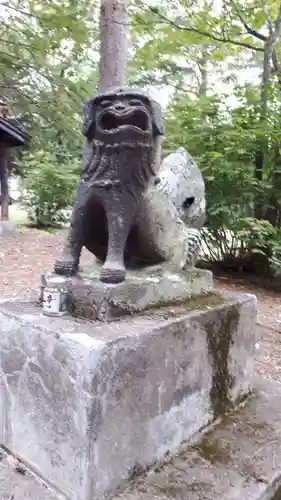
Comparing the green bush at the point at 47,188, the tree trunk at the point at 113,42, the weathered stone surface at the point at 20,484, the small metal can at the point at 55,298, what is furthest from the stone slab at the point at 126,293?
the green bush at the point at 47,188

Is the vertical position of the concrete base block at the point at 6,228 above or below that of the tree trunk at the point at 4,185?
below

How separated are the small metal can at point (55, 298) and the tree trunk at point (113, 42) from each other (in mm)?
2683

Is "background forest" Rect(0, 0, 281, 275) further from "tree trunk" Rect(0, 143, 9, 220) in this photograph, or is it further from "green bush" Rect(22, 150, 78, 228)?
"tree trunk" Rect(0, 143, 9, 220)

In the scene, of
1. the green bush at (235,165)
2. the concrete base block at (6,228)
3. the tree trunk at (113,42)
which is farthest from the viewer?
the concrete base block at (6,228)

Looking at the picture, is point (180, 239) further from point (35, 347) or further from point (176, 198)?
point (35, 347)

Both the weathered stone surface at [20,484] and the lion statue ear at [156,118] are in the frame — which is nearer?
the weathered stone surface at [20,484]

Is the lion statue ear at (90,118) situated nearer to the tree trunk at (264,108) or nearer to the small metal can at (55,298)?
the small metal can at (55,298)

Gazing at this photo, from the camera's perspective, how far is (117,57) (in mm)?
3826

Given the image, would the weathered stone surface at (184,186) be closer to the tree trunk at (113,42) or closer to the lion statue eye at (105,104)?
the lion statue eye at (105,104)

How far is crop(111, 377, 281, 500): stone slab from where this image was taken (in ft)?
4.84

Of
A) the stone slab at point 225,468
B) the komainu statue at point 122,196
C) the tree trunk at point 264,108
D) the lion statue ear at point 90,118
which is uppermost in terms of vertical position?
the tree trunk at point 264,108

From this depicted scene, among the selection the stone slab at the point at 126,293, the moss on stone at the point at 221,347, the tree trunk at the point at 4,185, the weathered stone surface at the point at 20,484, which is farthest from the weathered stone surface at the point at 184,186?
the tree trunk at the point at 4,185

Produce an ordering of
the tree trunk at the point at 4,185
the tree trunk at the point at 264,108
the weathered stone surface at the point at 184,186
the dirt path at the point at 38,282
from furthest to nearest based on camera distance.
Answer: the tree trunk at the point at 4,185 → the tree trunk at the point at 264,108 → the dirt path at the point at 38,282 → the weathered stone surface at the point at 184,186

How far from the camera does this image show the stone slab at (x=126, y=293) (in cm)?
158
